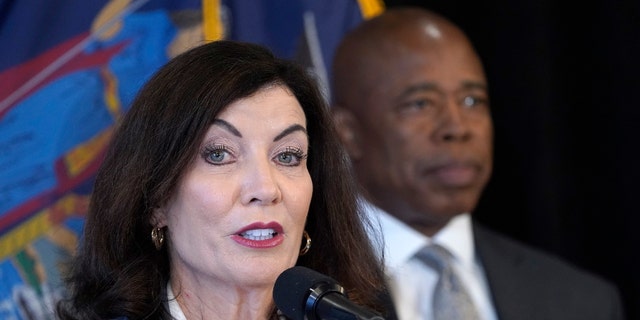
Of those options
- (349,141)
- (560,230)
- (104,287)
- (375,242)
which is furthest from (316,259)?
(560,230)

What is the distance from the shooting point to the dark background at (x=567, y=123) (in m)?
3.51

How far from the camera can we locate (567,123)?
3627mm

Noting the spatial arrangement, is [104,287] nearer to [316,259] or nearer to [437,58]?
[316,259]

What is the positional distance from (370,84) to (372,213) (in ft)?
1.99

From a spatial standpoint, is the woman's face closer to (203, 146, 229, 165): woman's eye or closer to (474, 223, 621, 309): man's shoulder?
(203, 146, 229, 165): woman's eye

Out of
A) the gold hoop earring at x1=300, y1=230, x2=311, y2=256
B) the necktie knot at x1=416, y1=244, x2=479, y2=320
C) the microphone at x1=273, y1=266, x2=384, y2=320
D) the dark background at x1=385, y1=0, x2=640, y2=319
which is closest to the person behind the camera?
the microphone at x1=273, y1=266, x2=384, y2=320

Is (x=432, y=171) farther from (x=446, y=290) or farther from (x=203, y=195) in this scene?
(x=203, y=195)

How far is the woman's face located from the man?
0.86m

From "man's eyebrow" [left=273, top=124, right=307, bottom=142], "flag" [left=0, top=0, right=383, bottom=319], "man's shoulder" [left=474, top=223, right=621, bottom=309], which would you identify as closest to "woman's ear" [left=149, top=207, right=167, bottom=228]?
"man's eyebrow" [left=273, top=124, right=307, bottom=142]

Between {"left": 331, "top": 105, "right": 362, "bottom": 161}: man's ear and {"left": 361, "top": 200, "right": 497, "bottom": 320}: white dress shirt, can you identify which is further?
{"left": 331, "top": 105, "right": 362, "bottom": 161}: man's ear

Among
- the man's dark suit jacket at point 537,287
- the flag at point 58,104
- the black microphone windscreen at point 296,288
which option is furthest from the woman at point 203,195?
the man's dark suit jacket at point 537,287

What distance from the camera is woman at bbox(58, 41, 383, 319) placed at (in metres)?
2.10

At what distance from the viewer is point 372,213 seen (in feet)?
8.53

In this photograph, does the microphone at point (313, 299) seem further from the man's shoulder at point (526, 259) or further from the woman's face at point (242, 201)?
the man's shoulder at point (526, 259)
